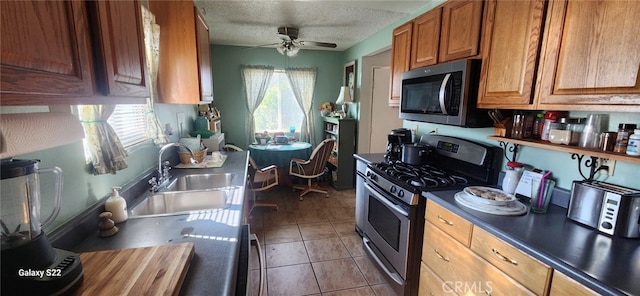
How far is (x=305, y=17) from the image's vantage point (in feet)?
9.53

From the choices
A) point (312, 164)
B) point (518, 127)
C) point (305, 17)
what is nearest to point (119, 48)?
point (518, 127)

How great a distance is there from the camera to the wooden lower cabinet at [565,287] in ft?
2.90

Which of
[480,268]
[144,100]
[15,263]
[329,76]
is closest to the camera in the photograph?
[15,263]

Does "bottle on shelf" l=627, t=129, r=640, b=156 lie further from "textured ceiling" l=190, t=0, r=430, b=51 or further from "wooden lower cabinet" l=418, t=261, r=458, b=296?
"textured ceiling" l=190, t=0, r=430, b=51

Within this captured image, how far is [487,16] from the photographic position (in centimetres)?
155

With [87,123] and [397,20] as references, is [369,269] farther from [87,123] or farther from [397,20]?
[397,20]

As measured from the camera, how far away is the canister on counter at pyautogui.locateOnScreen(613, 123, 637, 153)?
1080 mm

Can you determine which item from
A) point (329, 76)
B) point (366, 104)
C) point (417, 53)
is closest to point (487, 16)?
point (417, 53)

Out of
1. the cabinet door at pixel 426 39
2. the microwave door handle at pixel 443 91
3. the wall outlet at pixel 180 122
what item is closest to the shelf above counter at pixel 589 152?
the microwave door handle at pixel 443 91

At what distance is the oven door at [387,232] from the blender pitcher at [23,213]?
67.7 inches

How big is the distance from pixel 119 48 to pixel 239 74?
386cm

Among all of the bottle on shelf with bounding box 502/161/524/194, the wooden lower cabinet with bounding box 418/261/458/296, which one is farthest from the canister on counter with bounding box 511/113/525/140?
the wooden lower cabinet with bounding box 418/261/458/296

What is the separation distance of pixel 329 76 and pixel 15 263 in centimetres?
461

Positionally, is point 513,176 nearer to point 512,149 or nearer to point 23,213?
point 512,149
